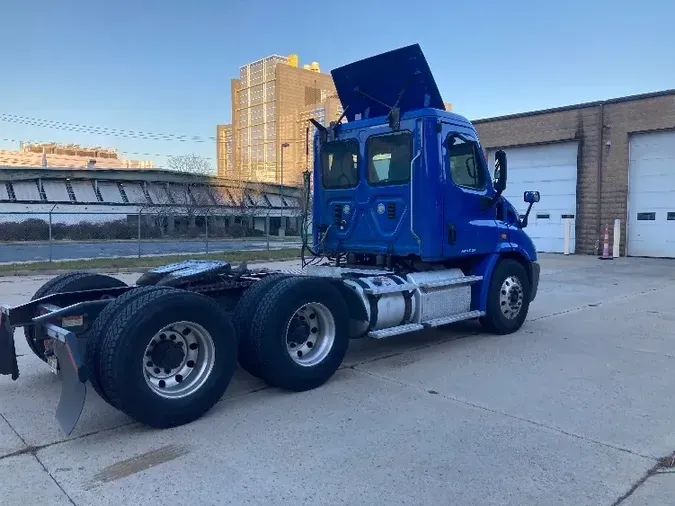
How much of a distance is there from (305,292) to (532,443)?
2.26 meters

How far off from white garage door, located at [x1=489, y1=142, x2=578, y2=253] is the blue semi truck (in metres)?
16.0

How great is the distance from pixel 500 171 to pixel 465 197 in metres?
0.73

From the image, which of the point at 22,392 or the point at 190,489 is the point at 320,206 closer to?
the point at 22,392

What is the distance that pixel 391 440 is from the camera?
4066 millimetres

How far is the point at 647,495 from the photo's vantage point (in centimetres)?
328

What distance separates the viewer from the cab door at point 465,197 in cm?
667

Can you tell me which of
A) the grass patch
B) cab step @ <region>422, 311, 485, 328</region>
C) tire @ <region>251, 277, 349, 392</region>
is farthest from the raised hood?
the grass patch

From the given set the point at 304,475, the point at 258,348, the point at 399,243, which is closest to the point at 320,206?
the point at 399,243

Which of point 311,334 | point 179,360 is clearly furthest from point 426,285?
point 179,360

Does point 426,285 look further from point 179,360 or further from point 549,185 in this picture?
point 549,185

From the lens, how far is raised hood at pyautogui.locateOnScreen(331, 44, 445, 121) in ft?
21.8

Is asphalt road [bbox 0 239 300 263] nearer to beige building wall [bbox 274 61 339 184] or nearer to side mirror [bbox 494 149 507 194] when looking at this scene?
side mirror [bbox 494 149 507 194]

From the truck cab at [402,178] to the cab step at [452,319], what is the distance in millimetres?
714

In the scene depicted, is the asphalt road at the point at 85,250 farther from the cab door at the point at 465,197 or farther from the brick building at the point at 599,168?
the cab door at the point at 465,197
